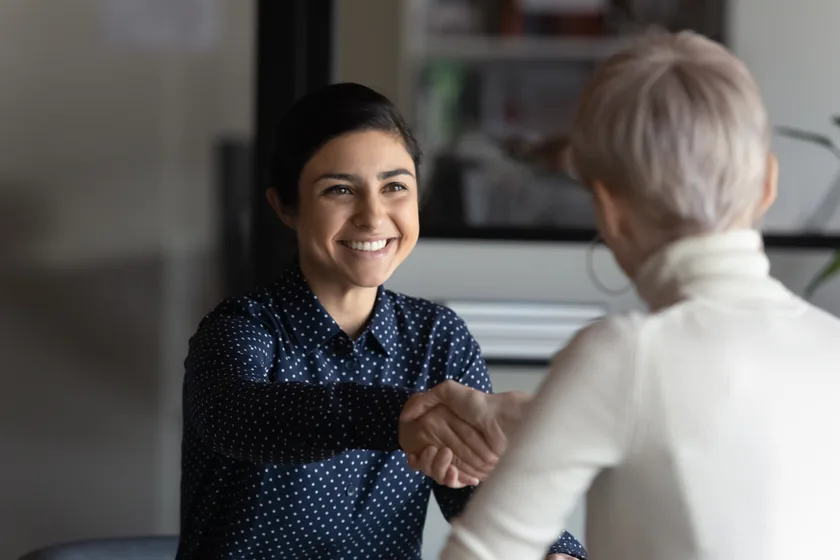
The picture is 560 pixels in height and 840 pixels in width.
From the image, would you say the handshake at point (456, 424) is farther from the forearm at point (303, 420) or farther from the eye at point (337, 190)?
the eye at point (337, 190)

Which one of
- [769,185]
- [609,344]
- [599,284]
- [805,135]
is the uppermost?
[769,185]

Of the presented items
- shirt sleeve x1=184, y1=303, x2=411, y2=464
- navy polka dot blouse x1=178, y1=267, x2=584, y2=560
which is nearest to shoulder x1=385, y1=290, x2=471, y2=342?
navy polka dot blouse x1=178, y1=267, x2=584, y2=560

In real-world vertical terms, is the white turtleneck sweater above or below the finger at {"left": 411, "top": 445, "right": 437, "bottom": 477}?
above

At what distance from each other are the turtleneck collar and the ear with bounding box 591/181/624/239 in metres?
0.04

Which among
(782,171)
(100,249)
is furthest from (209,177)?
(782,171)

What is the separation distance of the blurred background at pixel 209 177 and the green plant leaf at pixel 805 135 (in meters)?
0.03

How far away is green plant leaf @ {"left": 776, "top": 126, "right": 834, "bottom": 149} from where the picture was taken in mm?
2632

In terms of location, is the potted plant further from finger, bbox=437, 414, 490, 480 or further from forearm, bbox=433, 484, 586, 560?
finger, bbox=437, 414, 490, 480

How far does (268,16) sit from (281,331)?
4.31ft

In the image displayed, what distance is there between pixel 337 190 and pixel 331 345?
0.22 metres

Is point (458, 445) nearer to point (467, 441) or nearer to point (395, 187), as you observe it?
point (467, 441)

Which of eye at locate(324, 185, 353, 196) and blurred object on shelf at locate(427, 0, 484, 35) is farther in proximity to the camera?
blurred object on shelf at locate(427, 0, 484, 35)

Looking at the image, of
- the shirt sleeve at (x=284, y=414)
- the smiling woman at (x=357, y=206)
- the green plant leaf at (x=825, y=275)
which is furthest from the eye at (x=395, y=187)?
the green plant leaf at (x=825, y=275)

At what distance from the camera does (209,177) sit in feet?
8.96
